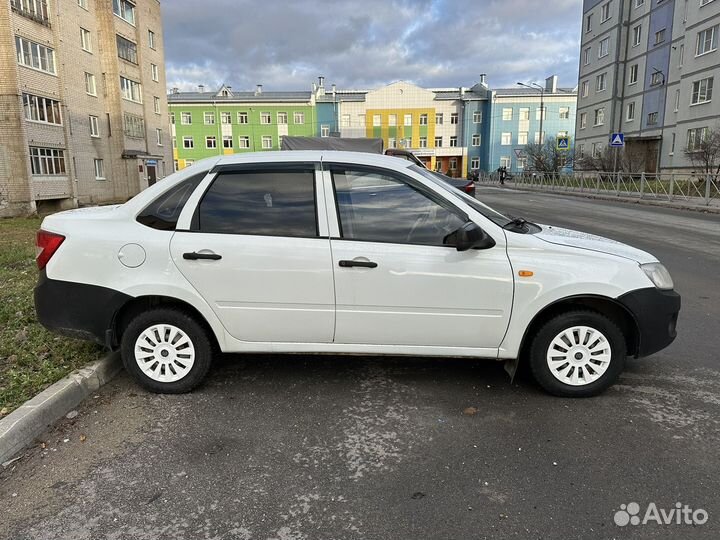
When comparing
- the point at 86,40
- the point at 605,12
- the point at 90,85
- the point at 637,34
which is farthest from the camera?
the point at 605,12

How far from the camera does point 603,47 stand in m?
46.1

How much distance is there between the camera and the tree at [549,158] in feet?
149

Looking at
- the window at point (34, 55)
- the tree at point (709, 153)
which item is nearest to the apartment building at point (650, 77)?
the tree at point (709, 153)

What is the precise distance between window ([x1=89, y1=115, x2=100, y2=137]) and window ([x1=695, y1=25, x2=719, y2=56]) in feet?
127

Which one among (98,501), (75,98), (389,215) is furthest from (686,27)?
(98,501)

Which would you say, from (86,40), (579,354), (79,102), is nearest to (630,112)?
(86,40)

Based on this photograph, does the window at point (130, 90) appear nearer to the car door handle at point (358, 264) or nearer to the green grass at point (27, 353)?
the green grass at point (27, 353)

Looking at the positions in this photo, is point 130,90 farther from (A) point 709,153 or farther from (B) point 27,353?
(B) point 27,353

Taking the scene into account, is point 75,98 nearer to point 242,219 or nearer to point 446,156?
point 242,219

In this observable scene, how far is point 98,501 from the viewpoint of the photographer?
273 centimetres

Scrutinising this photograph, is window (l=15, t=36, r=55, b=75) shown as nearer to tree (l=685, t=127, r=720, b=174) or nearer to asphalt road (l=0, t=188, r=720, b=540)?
asphalt road (l=0, t=188, r=720, b=540)

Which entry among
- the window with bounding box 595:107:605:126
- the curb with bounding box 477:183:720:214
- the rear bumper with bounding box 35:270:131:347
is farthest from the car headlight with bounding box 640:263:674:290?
the window with bounding box 595:107:605:126

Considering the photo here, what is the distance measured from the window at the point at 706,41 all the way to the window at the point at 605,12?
43.9 ft

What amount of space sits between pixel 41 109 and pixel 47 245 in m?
28.0
